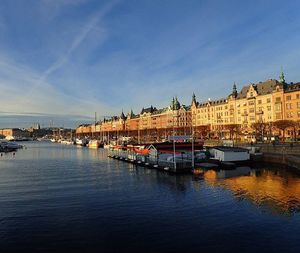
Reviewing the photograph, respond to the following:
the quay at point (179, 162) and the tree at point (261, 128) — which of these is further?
the tree at point (261, 128)

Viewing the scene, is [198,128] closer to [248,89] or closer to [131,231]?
[248,89]

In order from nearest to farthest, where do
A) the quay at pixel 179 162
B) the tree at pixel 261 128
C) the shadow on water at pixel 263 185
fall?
1. the shadow on water at pixel 263 185
2. the quay at pixel 179 162
3. the tree at pixel 261 128

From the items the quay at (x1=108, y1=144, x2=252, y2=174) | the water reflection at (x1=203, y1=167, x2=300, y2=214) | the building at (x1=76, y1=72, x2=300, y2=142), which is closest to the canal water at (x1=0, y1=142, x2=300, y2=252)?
the water reflection at (x1=203, y1=167, x2=300, y2=214)

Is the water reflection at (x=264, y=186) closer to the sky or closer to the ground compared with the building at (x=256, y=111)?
closer to the ground

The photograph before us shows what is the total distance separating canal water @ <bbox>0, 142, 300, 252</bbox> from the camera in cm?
2592

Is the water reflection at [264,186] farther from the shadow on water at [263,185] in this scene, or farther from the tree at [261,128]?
the tree at [261,128]

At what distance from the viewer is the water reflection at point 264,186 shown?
124 feet

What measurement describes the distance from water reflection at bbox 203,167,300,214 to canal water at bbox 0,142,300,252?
0.11 metres

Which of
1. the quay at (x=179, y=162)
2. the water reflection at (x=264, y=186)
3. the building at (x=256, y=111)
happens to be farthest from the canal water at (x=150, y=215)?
the building at (x=256, y=111)

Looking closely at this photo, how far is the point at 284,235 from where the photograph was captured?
1101 inches

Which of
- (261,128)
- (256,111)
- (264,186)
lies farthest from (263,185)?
(256,111)

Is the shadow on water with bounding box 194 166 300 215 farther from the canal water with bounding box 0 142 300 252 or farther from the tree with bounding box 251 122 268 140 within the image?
the tree with bounding box 251 122 268 140

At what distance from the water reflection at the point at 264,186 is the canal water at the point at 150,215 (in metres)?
0.11

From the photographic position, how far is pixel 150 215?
110 ft
